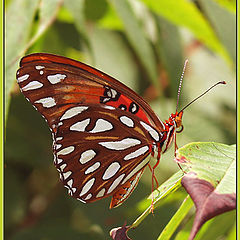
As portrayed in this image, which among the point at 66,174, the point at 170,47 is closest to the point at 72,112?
the point at 66,174

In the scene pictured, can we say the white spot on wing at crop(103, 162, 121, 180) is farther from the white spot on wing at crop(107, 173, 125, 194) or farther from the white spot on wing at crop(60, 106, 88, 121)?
the white spot on wing at crop(60, 106, 88, 121)

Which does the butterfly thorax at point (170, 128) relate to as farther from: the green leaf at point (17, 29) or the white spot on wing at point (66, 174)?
the green leaf at point (17, 29)

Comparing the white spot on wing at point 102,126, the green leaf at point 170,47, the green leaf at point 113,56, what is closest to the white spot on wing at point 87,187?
the white spot on wing at point 102,126

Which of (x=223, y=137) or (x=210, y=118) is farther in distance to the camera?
(x=210, y=118)

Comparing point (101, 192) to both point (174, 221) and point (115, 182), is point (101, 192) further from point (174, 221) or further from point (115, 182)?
point (174, 221)

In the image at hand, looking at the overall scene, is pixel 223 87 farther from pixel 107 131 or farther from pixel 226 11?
pixel 107 131

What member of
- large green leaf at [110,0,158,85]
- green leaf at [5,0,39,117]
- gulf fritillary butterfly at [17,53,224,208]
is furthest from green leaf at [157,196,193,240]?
large green leaf at [110,0,158,85]

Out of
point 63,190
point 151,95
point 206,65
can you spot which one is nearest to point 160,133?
point 63,190
